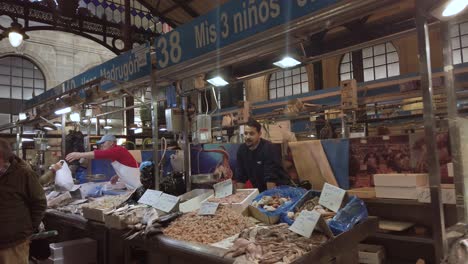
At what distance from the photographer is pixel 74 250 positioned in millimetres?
3625

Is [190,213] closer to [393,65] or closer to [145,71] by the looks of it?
[145,71]

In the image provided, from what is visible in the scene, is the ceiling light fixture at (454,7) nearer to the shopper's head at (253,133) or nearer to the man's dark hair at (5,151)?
the shopper's head at (253,133)

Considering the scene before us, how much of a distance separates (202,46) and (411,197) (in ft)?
8.82

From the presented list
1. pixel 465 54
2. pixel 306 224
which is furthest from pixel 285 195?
pixel 465 54

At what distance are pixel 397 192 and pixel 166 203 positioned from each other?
99.6 inches

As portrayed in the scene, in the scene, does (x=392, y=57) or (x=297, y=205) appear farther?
(x=392, y=57)

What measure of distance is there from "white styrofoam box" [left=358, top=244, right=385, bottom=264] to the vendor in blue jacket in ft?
3.80

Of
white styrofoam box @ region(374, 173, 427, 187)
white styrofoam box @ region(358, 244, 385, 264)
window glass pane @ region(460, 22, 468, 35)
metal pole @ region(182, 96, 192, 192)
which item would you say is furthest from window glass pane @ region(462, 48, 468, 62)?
metal pole @ region(182, 96, 192, 192)

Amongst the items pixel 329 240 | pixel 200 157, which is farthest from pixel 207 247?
pixel 200 157

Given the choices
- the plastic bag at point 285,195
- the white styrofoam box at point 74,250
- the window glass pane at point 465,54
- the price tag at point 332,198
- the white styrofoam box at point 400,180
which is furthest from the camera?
the window glass pane at point 465,54

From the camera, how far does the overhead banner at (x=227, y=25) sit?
2350 millimetres

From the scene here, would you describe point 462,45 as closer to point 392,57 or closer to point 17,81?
point 392,57

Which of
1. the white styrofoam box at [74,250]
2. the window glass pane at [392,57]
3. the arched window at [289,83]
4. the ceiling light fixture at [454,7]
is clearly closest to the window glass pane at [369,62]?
the window glass pane at [392,57]

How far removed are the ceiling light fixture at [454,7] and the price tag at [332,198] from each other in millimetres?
1212
